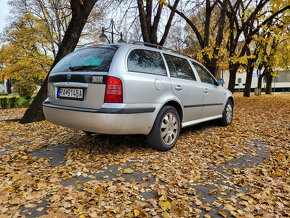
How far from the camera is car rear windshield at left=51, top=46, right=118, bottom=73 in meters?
3.09

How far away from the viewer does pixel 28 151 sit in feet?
12.1

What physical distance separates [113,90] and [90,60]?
0.71 metres

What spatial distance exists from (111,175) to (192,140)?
2.27 m

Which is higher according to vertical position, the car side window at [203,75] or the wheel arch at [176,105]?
the car side window at [203,75]

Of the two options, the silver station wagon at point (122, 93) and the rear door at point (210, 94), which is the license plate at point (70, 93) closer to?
the silver station wagon at point (122, 93)

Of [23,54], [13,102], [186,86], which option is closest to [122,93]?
[186,86]

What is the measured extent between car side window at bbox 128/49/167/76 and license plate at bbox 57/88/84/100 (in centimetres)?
81

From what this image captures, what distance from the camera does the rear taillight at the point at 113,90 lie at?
291 centimetres

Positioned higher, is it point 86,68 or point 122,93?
point 86,68

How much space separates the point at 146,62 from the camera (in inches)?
137

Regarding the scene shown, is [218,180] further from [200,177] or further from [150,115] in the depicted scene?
[150,115]

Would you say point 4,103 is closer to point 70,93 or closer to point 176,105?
point 70,93

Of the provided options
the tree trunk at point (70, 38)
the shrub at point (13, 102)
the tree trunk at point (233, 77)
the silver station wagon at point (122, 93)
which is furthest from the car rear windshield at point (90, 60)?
the tree trunk at point (233, 77)

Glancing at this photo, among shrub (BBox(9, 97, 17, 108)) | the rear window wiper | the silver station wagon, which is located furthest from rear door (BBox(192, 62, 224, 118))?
shrub (BBox(9, 97, 17, 108))
